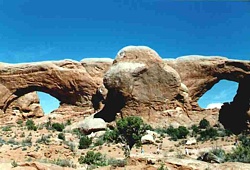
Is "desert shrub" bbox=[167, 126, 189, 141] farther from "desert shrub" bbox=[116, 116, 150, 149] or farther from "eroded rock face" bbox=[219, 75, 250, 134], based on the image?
"desert shrub" bbox=[116, 116, 150, 149]

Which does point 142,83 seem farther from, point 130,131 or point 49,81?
point 49,81

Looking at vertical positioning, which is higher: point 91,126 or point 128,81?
point 128,81

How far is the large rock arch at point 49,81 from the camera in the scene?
128 feet

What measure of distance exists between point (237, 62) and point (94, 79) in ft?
54.3

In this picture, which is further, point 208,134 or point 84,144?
point 208,134

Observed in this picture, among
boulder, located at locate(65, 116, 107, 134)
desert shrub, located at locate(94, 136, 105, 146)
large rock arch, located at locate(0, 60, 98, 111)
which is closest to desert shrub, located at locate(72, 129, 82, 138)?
boulder, located at locate(65, 116, 107, 134)

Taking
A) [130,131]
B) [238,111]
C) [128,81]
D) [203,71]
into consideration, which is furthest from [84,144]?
[203,71]

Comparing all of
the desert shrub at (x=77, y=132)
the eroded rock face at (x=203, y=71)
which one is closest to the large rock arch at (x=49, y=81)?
the eroded rock face at (x=203, y=71)

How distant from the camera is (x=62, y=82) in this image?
132 ft

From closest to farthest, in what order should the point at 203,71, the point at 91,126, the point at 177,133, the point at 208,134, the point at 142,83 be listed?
the point at 208,134 → the point at 177,133 → the point at 91,126 → the point at 142,83 → the point at 203,71

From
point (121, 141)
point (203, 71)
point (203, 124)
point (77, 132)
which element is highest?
point (203, 71)

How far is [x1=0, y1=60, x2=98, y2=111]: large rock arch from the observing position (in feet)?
128

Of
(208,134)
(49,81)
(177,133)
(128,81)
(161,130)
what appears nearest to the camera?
(208,134)

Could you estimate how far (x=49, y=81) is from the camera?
39.8m
